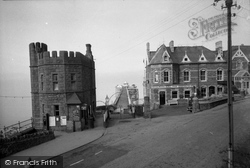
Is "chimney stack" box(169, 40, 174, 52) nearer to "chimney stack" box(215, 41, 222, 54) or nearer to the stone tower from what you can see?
"chimney stack" box(215, 41, 222, 54)

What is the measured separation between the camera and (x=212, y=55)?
2986 centimetres

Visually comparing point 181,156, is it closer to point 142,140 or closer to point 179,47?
point 142,140

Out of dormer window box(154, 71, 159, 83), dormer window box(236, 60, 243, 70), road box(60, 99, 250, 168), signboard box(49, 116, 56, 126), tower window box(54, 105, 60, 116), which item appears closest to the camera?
road box(60, 99, 250, 168)

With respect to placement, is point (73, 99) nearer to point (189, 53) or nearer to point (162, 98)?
point (162, 98)

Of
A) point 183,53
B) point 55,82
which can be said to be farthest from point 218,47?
point 55,82


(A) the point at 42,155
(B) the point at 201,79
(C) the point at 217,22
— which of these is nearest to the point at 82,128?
(A) the point at 42,155

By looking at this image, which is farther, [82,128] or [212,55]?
[212,55]

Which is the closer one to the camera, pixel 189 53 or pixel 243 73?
pixel 243 73

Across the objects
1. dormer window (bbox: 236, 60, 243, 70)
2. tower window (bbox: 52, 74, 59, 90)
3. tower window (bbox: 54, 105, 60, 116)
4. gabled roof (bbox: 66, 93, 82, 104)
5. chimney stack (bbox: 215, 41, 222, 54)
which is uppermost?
chimney stack (bbox: 215, 41, 222, 54)

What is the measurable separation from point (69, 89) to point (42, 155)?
24.6 feet

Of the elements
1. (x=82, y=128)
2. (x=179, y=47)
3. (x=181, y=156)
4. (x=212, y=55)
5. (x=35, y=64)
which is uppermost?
(x=179, y=47)

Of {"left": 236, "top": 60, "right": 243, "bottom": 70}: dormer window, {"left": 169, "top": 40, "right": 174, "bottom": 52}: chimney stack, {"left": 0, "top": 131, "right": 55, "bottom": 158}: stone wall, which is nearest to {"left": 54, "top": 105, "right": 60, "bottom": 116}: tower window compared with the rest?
{"left": 0, "top": 131, "right": 55, "bottom": 158}: stone wall

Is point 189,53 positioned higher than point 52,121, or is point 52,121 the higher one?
point 189,53

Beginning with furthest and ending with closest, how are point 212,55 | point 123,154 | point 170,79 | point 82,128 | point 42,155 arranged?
point 212,55, point 170,79, point 82,128, point 42,155, point 123,154
